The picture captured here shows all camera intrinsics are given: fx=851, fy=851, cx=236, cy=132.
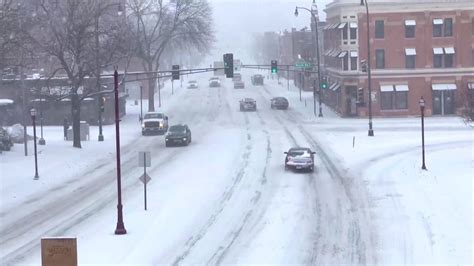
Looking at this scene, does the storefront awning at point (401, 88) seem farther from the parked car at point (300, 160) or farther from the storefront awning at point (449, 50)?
the parked car at point (300, 160)

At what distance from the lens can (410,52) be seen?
248 ft

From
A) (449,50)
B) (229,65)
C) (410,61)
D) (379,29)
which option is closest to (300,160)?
(229,65)

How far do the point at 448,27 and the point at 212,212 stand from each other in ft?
162

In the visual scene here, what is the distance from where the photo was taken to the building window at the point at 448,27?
7550 cm

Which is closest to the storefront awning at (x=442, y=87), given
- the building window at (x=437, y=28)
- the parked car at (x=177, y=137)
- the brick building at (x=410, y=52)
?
the brick building at (x=410, y=52)

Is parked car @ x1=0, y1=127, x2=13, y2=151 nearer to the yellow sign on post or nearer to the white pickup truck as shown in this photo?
the white pickup truck

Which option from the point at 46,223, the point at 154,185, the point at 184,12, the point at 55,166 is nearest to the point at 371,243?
the point at 46,223

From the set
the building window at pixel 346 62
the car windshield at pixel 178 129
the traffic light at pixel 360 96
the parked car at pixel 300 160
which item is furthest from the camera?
the building window at pixel 346 62

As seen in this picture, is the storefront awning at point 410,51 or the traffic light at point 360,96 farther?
the storefront awning at point 410,51

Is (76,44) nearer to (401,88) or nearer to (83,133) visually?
(83,133)

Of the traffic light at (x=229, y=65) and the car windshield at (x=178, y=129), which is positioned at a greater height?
the traffic light at (x=229, y=65)

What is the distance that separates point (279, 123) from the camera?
7150cm

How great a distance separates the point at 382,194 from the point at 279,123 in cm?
3615

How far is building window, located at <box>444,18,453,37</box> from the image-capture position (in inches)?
2972
